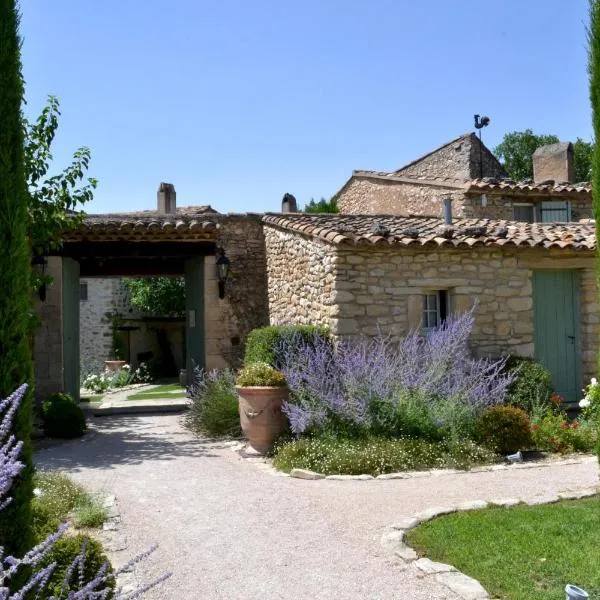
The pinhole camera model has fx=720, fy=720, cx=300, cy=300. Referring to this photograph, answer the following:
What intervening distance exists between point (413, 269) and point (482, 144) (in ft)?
32.4

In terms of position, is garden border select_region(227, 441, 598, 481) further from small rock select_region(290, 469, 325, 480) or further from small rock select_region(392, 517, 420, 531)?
small rock select_region(392, 517, 420, 531)

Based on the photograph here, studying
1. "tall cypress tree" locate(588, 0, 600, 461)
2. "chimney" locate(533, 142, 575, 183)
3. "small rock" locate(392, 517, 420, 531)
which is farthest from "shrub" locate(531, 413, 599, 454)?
"chimney" locate(533, 142, 575, 183)

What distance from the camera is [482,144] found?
19125mm

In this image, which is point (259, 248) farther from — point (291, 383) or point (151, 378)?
point (151, 378)

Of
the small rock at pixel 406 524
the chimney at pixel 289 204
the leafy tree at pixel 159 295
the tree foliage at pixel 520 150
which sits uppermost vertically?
the tree foliage at pixel 520 150

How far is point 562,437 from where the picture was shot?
8453mm

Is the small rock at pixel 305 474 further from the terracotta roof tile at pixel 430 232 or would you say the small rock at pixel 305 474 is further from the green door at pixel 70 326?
the green door at pixel 70 326

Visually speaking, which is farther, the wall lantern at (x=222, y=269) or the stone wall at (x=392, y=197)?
the stone wall at (x=392, y=197)

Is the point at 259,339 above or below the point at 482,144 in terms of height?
below

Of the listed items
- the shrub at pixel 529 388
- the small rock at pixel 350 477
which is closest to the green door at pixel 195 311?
the shrub at pixel 529 388

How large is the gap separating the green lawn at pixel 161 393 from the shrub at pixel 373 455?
7627mm

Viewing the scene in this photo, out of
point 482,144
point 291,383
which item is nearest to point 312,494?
point 291,383

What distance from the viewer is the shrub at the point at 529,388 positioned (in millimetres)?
9469

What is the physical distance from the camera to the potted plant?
28.3 ft
